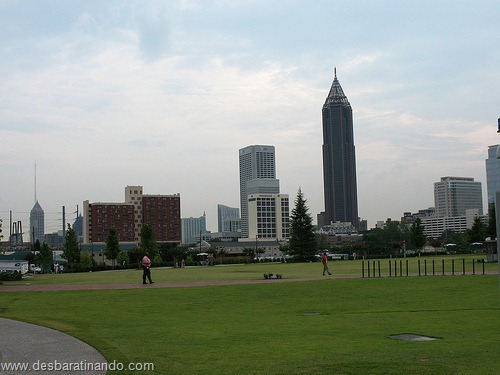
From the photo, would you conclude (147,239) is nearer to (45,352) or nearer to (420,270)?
(420,270)

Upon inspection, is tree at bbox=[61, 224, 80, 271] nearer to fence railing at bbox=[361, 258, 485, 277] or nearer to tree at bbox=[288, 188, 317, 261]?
tree at bbox=[288, 188, 317, 261]

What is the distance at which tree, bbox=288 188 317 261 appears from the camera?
8894 centimetres

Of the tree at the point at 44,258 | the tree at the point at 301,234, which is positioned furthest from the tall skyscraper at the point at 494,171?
the tree at the point at 301,234

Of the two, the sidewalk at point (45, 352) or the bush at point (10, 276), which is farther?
the bush at point (10, 276)

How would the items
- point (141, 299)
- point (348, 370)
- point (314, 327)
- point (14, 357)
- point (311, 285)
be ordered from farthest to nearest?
point (311, 285) → point (141, 299) → point (314, 327) → point (14, 357) → point (348, 370)

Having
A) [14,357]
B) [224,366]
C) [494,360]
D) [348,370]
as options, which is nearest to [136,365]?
[224,366]

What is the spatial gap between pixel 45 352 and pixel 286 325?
6.05m

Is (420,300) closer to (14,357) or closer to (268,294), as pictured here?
(268,294)

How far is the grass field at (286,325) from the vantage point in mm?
10227

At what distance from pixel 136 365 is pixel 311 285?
1921 centimetres

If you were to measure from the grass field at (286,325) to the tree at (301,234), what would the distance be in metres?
60.8

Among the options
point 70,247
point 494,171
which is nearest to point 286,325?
point 494,171

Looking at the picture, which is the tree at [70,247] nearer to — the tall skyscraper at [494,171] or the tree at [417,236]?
the tree at [417,236]

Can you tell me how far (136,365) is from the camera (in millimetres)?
10156
